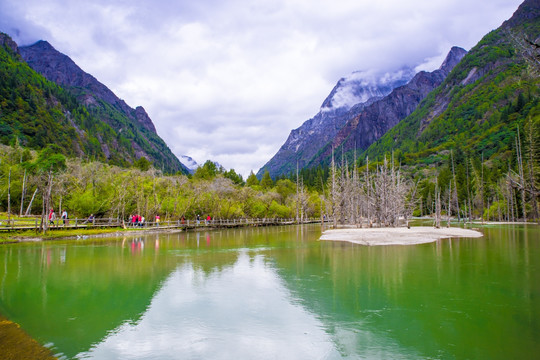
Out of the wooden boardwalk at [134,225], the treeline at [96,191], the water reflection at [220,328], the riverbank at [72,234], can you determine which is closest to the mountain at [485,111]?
the wooden boardwalk at [134,225]

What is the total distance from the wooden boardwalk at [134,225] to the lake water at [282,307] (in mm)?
14924

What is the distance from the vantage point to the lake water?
871cm

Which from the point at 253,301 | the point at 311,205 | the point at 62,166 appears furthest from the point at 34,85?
the point at 253,301

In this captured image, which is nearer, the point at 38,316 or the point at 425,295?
the point at 38,316

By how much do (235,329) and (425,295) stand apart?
735 centimetres

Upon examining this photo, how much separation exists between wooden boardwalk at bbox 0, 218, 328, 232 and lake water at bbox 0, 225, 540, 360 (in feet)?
49.0

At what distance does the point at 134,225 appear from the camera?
156 ft

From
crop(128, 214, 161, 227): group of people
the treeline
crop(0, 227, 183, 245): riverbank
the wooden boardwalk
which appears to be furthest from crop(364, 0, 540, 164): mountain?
crop(0, 227, 183, 245): riverbank

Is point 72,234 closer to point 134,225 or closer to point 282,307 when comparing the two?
point 134,225

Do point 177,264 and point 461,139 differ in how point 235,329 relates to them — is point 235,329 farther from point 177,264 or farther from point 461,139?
point 461,139

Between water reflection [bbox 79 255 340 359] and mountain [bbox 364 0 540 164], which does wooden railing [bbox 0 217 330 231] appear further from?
mountain [bbox 364 0 540 164]

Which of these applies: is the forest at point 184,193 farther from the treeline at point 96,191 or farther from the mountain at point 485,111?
the mountain at point 485,111

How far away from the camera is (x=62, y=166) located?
5000 cm

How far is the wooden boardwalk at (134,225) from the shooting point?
112 feet
